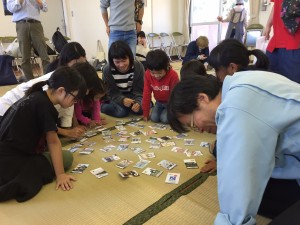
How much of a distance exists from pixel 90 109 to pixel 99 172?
1.02m

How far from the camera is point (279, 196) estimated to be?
123cm

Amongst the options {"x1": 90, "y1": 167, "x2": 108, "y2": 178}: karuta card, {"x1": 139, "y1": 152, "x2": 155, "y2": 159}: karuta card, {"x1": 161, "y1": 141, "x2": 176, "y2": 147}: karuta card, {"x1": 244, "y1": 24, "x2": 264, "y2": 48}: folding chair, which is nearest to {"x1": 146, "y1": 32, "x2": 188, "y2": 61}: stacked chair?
{"x1": 244, "y1": 24, "x2": 264, "y2": 48}: folding chair

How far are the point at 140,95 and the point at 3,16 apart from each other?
447cm

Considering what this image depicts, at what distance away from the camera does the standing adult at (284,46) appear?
1921 millimetres

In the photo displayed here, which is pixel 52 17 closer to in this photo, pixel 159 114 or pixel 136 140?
pixel 159 114

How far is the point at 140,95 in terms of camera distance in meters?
3.14

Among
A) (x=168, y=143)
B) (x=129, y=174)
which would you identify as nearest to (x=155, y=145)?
(x=168, y=143)

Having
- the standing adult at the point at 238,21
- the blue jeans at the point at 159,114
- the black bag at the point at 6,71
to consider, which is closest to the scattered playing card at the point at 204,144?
the blue jeans at the point at 159,114

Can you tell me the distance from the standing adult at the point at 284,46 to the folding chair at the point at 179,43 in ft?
21.1

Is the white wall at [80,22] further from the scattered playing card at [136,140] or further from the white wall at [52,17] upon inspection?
the scattered playing card at [136,140]

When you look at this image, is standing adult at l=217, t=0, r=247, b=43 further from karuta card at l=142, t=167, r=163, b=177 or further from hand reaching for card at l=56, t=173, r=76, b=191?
hand reaching for card at l=56, t=173, r=76, b=191

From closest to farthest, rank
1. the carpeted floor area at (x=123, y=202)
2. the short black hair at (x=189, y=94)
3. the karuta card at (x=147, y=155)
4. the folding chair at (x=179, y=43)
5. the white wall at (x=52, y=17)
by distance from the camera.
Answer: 1. the short black hair at (x=189, y=94)
2. the carpeted floor area at (x=123, y=202)
3. the karuta card at (x=147, y=155)
4. the white wall at (x=52, y=17)
5. the folding chair at (x=179, y=43)

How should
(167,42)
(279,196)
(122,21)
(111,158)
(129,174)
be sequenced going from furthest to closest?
(167,42), (122,21), (111,158), (129,174), (279,196)

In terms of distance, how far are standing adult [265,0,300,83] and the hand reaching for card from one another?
5.65 feet
